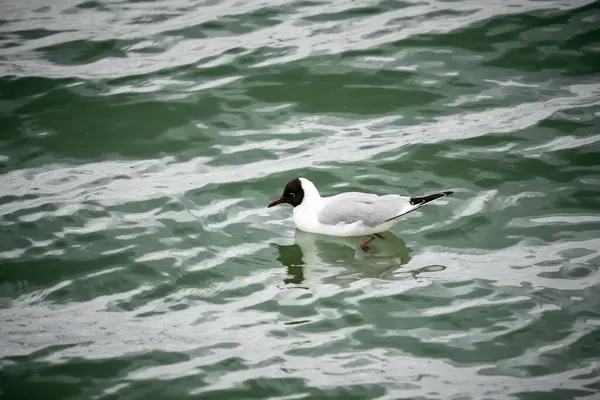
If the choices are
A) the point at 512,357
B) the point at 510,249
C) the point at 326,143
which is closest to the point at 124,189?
the point at 326,143

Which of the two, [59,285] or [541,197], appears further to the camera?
[541,197]

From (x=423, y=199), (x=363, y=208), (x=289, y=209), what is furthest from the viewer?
(x=289, y=209)

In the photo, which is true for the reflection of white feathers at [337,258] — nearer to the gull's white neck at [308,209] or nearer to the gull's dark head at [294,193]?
the gull's white neck at [308,209]

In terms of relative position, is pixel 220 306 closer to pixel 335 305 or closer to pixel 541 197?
pixel 335 305

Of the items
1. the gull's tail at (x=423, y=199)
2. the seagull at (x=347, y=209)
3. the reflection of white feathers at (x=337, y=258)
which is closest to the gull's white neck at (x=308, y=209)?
the seagull at (x=347, y=209)

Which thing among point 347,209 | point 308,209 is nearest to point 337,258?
point 347,209

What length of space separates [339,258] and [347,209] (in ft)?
1.74

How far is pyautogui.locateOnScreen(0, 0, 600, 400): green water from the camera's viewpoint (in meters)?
6.42

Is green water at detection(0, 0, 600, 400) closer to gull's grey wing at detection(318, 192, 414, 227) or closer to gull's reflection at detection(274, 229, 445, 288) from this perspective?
gull's reflection at detection(274, 229, 445, 288)

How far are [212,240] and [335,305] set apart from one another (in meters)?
1.78

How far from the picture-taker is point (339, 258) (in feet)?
27.0

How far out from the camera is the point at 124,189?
928 centimetres

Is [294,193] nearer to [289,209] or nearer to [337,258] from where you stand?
[289,209]

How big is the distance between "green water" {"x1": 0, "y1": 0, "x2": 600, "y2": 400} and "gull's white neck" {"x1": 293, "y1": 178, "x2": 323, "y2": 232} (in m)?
0.18
